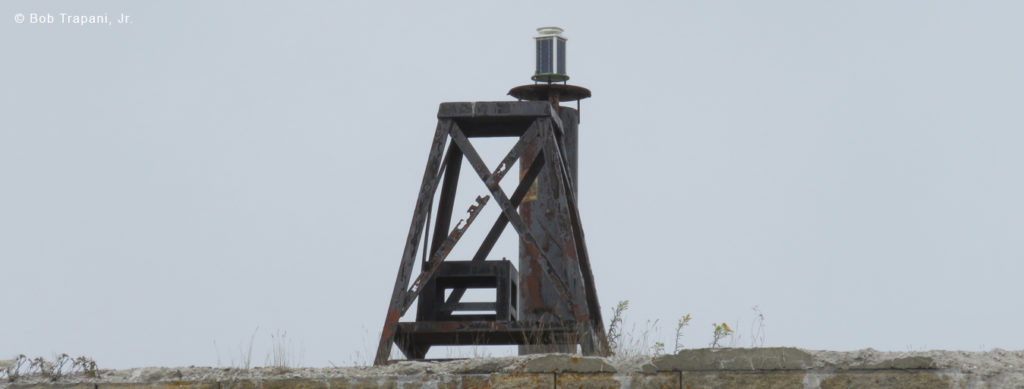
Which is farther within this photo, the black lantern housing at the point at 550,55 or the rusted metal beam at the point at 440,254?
the black lantern housing at the point at 550,55

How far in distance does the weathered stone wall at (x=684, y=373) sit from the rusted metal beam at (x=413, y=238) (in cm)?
309

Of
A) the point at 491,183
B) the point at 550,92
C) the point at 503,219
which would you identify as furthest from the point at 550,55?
the point at 491,183

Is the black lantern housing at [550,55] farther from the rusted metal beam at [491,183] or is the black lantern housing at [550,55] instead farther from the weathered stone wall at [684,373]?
the weathered stone wall at [684,373]

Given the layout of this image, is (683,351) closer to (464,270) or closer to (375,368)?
(375,368)

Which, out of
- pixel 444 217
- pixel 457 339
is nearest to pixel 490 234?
pixel 444 217

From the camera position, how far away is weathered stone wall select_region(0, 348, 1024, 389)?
7.09m

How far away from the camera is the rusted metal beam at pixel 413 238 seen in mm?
10828

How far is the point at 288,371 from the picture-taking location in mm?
7707

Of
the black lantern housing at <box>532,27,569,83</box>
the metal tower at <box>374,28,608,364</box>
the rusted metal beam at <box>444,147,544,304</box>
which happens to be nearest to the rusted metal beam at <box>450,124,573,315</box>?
the metal tower at <box>374,28,608,364</box>

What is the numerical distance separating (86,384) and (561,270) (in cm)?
593

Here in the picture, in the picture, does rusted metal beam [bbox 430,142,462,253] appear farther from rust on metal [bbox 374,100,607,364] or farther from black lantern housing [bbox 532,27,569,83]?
black lantern housing [bbox 532,27,569,83]

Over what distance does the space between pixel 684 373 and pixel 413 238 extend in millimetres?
4179

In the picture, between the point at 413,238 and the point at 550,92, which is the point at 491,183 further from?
the point at 550,92

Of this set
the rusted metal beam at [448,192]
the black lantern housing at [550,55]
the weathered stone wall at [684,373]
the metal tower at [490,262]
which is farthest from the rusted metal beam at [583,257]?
the weathered stone wall at [684,373]
